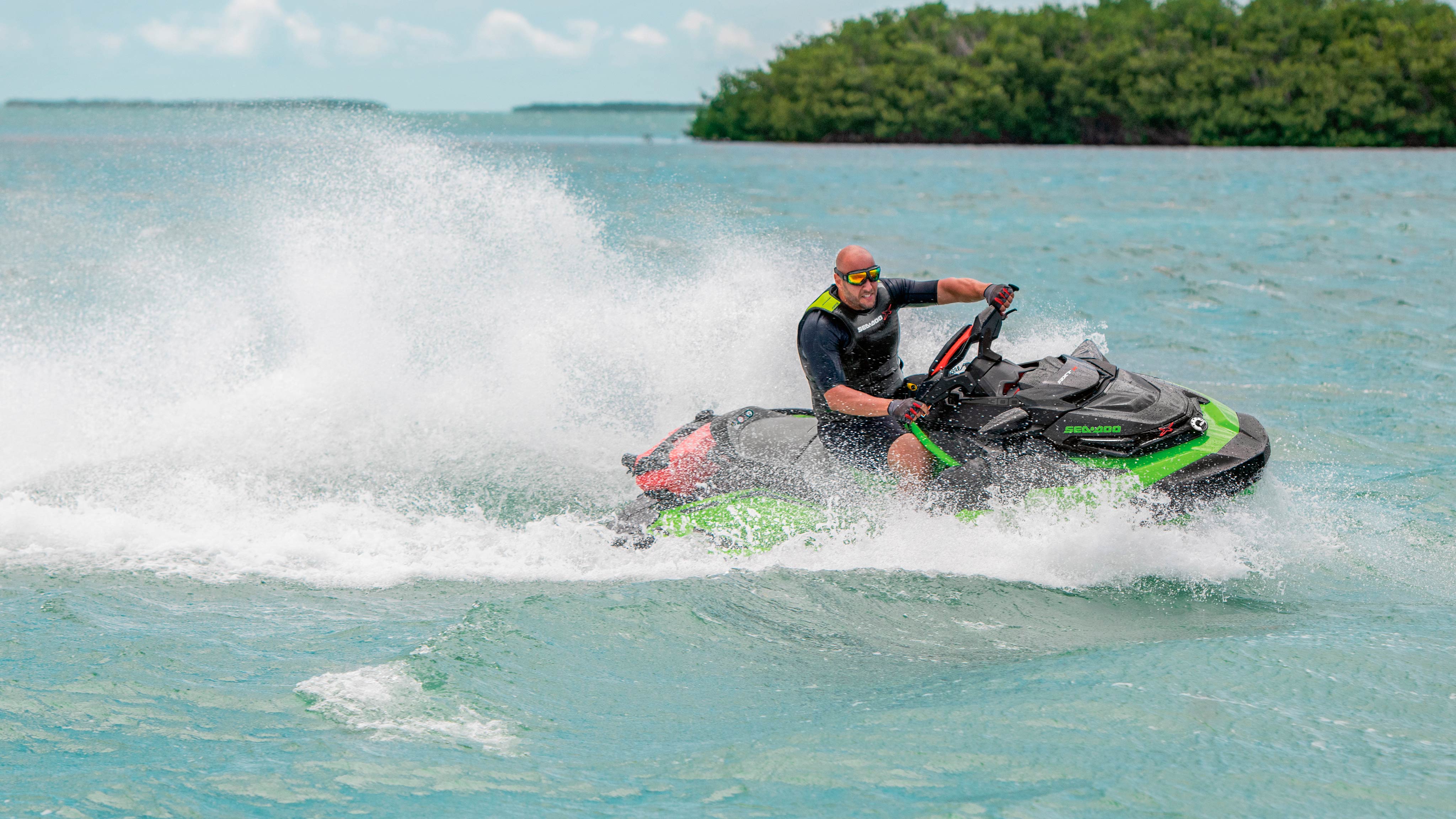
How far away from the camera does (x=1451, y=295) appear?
1368 cm

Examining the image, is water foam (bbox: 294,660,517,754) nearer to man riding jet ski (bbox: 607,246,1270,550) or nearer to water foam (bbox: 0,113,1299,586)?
water foam (bbox: 0,113,1299,586)

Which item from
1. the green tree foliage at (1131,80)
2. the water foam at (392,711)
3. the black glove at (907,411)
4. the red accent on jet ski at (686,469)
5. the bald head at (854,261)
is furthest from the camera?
the green tree foliage at (1131,80)

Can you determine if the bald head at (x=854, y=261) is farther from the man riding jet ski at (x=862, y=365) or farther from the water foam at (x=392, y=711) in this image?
the water foam at (x=392, y=711)

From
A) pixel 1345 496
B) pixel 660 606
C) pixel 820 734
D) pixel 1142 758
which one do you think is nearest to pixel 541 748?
pixel 820 734

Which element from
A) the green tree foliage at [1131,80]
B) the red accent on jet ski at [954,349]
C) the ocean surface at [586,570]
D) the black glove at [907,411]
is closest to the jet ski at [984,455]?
the red accent on jet ski at [954,349]

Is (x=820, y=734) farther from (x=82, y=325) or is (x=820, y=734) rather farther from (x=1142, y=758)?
(x=82, y=325)

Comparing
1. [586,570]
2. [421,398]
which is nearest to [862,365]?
[586,570]

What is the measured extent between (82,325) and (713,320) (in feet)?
20.3

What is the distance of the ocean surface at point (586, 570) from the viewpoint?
3.42 meters

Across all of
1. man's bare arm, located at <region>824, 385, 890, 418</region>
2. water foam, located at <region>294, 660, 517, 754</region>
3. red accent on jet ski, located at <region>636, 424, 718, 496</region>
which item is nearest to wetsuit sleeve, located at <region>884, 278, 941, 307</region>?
man's bare arm, located at <region>824, 385, 890, 418</region>

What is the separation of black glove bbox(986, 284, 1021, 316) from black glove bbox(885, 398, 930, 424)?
543 millimetres

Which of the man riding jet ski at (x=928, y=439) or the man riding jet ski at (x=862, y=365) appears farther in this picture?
the man riding jet ski at (x=862, y=365)

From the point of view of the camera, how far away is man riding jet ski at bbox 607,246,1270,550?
479 centimetres

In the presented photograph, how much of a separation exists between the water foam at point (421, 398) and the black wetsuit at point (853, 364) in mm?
378
